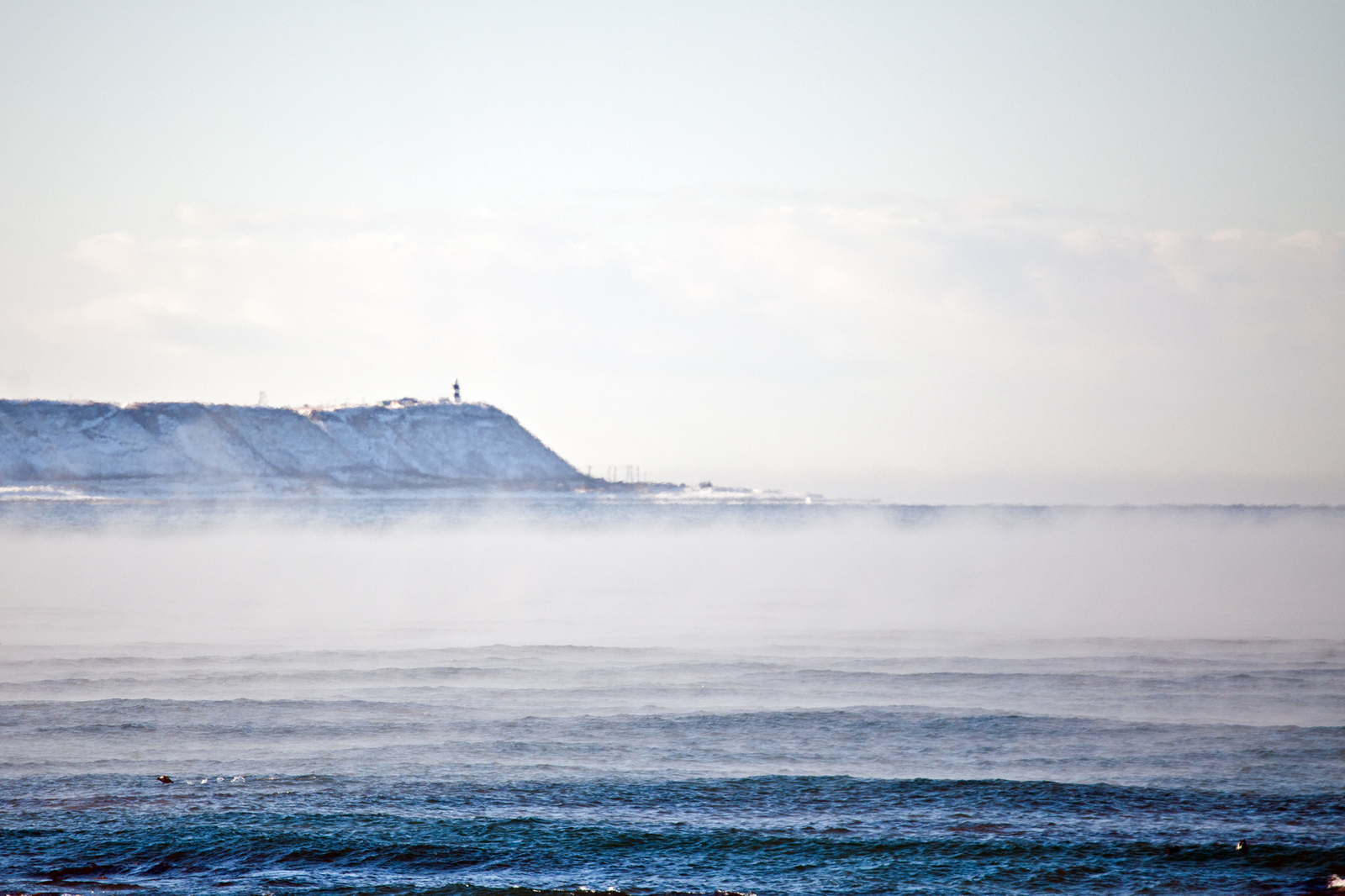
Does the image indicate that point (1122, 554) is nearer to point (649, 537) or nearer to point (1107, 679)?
point (649, 537)

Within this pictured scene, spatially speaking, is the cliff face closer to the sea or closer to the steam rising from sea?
the steam rising from sea

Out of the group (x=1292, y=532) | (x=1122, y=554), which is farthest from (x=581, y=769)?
(x=1292, y=532)

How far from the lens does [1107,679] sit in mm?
18062

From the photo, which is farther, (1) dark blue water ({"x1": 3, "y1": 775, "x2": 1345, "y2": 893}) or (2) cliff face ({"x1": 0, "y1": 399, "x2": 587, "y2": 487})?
(2) cliff face ({"x1": 0, "y1": 399, "x2": 587, "y2": 487})

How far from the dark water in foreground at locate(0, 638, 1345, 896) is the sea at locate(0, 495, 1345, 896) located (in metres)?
0.05

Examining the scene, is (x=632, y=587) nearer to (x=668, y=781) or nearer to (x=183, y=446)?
(x=668, y=781)

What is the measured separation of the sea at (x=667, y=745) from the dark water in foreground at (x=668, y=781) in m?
0.05

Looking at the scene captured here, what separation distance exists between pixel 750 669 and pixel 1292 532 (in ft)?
278

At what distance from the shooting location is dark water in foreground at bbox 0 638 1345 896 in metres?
9.52

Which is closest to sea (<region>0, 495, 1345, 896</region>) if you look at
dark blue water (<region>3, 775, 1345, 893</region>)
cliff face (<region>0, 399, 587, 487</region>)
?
dark blue water (<region>3, 775, 1345, 893</region>)

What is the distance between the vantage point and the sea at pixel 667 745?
965 cm

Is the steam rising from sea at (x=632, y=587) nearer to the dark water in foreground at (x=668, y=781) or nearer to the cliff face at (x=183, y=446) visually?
the dark water in foreground at (x=668, y=781)

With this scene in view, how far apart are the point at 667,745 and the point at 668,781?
147 cm

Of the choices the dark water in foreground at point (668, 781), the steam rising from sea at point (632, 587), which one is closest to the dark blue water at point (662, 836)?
the dark water in foreground at point (668, 781)
